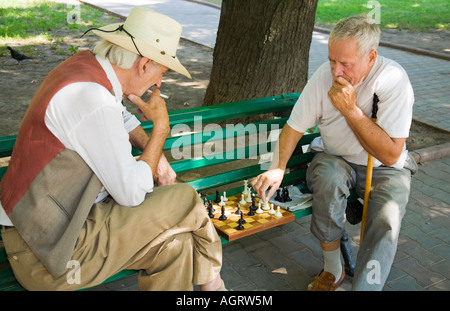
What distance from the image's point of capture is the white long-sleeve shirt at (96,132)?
7.71 feet

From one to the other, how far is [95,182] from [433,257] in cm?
261

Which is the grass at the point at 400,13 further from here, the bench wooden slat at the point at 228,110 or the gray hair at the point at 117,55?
the gray hair at the point at 117,55

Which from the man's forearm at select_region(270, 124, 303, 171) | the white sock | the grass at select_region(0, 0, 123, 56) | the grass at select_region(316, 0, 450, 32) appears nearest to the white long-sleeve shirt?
the man's forearm at select_region(270, 124, 303, 171)

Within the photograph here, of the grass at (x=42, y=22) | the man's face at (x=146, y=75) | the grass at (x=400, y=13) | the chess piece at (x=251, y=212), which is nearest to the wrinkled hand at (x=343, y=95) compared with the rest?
the chess piece at (x=251, y=212)

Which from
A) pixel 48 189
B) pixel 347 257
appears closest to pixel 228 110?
pixel 347 257

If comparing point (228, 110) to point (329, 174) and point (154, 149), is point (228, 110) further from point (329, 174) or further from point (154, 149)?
point (154, 149)

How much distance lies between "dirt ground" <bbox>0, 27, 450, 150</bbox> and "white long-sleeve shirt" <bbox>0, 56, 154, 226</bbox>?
366 cm

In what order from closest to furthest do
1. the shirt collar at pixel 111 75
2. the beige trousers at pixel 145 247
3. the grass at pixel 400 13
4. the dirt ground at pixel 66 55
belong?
the beige trousers at pixel 145 247 < the shirt collar at pixel 111 75 < the dirt ground at pixel 66 55 < the grass at pixel 400 13

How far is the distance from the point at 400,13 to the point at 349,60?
14069 mm

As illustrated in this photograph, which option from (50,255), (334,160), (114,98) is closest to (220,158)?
(334,160)

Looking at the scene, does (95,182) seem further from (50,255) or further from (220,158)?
(220,158)

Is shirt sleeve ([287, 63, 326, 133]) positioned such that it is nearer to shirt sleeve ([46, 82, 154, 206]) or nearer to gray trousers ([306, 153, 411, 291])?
gray trousers ([306, 153, 411, 291])

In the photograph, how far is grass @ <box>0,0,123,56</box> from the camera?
1069 cm
